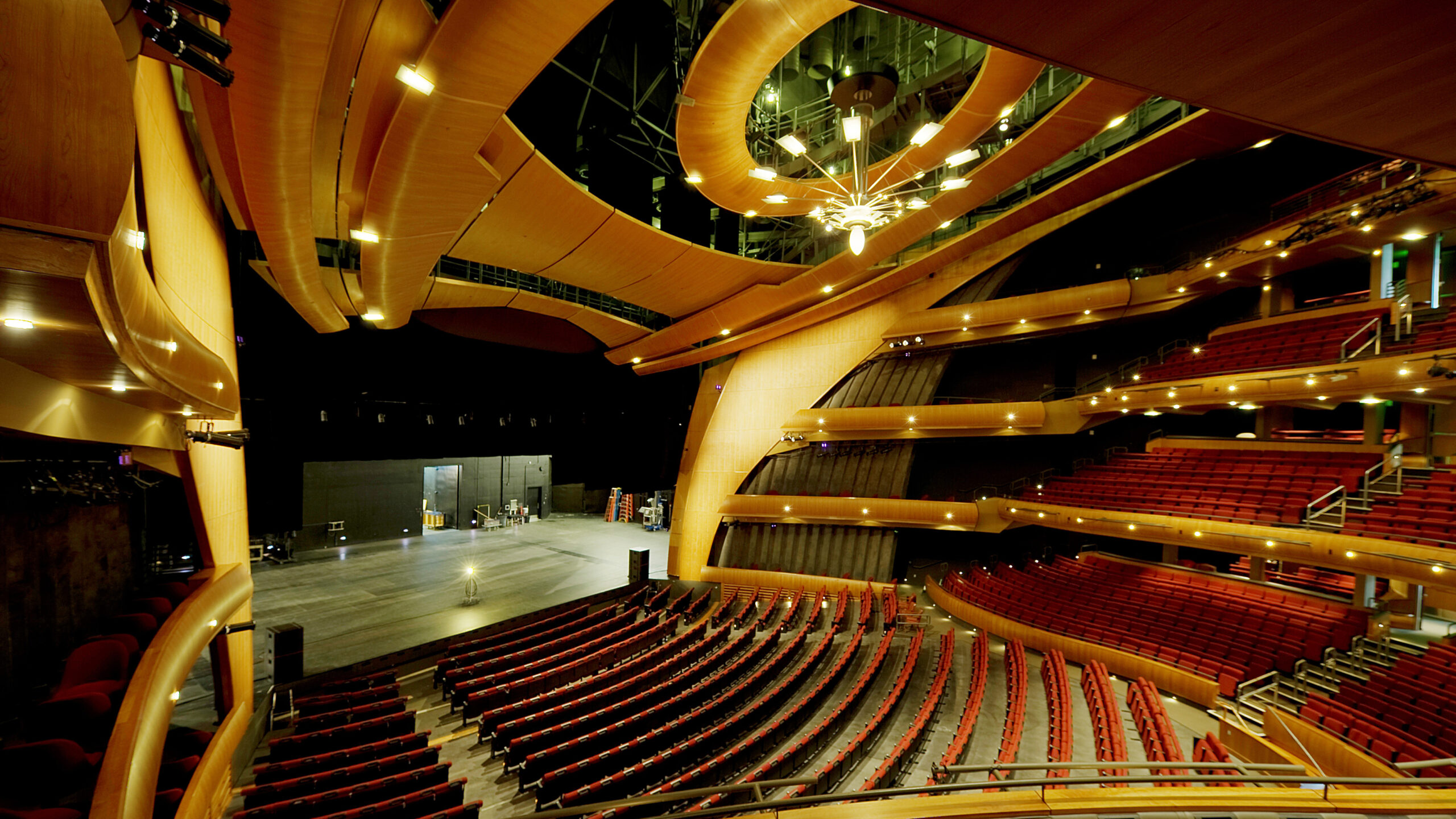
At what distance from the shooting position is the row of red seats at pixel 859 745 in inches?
234

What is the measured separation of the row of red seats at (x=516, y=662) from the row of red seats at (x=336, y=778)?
63.7 inches

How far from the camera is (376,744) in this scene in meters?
6.34

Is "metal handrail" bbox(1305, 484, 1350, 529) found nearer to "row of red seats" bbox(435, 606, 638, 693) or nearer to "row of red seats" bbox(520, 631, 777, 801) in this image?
"row of red seats" bbox(520, 631, 777, 801)

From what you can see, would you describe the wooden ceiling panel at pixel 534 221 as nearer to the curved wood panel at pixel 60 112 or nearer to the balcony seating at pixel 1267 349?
the curved wood panel at pixel 60 112

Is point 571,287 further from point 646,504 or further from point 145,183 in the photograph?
point 646,504

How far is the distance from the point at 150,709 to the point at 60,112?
4.72 m

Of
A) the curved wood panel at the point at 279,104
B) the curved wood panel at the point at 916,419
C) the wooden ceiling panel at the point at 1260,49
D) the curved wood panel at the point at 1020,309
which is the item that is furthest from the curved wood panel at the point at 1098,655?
the curved wood panel at the point at 279,104

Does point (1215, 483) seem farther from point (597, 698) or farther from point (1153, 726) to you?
point (597, 698)

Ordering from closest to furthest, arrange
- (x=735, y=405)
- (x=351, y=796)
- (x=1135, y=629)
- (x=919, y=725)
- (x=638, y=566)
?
1. (x=351, y=796)
2. (x=919, y=725)
3. (x=1135, y=629)
4. (x=638, y=566)
5. (x=735, y=405)

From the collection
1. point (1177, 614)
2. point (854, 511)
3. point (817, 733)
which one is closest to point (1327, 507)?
point (1177, 614)

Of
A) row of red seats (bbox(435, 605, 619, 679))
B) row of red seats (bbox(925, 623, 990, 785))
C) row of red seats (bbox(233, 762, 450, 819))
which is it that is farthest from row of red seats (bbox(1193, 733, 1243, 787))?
row of red seats (bbox(435, 605, 619, 679))

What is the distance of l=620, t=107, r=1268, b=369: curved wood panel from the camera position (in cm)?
820

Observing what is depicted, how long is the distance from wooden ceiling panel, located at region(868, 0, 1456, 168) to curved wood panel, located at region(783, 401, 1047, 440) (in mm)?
11328

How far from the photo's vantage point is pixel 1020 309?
11969 millimetres
